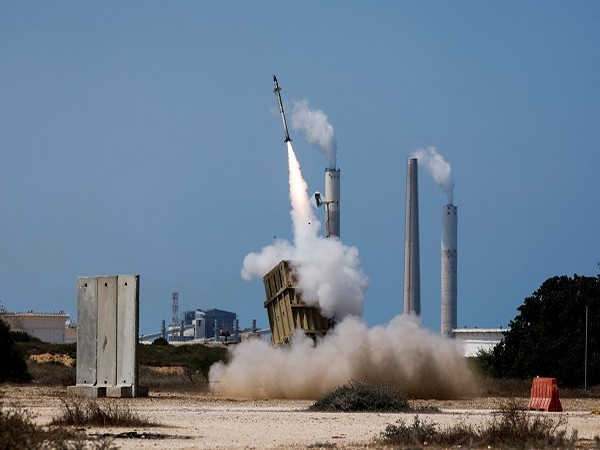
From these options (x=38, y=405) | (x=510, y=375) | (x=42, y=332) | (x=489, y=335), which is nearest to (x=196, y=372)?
(x=510, y=375)

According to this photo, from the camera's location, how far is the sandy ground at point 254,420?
20.8 meters

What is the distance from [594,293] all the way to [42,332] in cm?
5777

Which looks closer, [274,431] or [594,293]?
[274,431]

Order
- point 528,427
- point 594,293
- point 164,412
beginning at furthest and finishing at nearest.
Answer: point 594,293, point 164,412, point 528,427

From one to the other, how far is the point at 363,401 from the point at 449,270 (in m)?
70.3

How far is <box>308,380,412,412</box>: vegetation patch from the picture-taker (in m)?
30.1

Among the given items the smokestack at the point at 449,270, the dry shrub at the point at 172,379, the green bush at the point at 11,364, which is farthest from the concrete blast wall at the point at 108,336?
the smokestack at the point at 449,270

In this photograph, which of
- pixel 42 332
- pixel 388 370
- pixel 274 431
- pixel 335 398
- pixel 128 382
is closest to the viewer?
pixel 274 431

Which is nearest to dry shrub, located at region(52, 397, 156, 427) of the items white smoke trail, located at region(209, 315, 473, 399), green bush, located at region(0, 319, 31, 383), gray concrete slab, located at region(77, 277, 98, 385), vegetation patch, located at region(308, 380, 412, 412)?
vegetation patch, located at region(308, 380, 412, 412)

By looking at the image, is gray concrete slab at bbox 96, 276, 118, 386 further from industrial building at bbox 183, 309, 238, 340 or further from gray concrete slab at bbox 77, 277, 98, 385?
industrial building at bbox 183, 309, 238, 340

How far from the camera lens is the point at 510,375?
169 ft

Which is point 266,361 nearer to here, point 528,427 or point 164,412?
point 164,412

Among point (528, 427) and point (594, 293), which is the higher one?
point (594, 293)

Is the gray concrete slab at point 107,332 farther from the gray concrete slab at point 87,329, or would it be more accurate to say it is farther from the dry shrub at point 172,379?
the dry shrub at point 172,379
